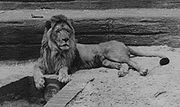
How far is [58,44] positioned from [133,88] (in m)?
1.59

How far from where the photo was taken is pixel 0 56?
9227 millimetres

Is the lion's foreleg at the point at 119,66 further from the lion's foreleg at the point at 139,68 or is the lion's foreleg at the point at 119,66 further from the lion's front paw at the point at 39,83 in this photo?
the lion's front paw at the point at 39,83

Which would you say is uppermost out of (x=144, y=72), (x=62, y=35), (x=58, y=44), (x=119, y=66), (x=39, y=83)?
(x=62, y=35)

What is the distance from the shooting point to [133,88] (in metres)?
6.30

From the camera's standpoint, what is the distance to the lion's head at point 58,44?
7.23 m

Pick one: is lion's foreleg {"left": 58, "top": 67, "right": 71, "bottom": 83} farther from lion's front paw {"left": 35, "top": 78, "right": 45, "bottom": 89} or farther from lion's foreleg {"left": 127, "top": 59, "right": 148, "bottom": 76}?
lion's foreleg {"left": 127, "top": 59, "right": 148, "bottom": 76}

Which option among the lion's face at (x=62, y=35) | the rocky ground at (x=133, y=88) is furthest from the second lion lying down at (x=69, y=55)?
the rocky ground at (x=133, y=88)

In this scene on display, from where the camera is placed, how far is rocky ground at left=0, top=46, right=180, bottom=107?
233 inches

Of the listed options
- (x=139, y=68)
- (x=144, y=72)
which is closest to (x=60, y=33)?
(x=139, y=68)

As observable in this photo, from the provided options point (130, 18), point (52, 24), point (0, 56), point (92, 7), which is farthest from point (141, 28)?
point (0, 56)

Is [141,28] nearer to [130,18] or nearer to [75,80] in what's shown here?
[130,18]

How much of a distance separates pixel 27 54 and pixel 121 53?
2.39m

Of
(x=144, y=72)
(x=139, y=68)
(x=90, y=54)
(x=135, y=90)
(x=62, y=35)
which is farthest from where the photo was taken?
(x=90, y=54)

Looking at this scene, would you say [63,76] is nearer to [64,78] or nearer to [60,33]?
[64,78]
